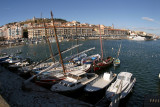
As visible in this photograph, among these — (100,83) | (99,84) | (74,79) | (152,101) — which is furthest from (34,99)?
(152,101)

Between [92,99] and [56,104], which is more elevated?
[56,104]

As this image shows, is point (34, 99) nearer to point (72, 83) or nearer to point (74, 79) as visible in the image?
point (72, 83)

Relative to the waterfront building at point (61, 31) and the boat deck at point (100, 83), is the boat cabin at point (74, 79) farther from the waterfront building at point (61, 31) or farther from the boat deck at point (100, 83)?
the waterfront building at point (61, 31)

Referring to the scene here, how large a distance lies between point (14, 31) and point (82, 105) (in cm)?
14379

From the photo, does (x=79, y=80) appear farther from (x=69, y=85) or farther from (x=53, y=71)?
(x=53, y=71)

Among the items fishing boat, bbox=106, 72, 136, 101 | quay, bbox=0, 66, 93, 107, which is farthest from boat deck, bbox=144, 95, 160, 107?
quay, bbox=0, 66, 93, 107

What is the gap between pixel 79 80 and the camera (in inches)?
756

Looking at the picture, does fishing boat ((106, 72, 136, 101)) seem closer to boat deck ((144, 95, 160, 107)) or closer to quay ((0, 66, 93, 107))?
boat deck ((144, 95, 160, 107))

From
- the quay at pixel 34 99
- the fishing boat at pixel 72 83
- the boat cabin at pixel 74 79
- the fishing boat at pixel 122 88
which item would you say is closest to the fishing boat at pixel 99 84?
the fishing boat at pixel 72 83

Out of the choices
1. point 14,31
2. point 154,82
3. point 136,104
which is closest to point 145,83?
point 154,82

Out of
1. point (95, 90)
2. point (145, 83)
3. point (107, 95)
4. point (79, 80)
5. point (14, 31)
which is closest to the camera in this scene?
point (107, 95)

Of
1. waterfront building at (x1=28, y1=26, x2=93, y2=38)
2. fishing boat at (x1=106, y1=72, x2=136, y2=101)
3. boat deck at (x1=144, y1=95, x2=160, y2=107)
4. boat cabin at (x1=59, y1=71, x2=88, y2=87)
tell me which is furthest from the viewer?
waterfront building at (x1=28, y1=26, x2=93, y2=38)

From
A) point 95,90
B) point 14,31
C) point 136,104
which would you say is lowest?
point 136,104

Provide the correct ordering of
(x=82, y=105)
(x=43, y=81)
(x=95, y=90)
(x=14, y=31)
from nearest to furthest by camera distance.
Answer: (x=82, y=105)
(x=95, y=90)
(x=43, y=81)
(x=14, y=31)
